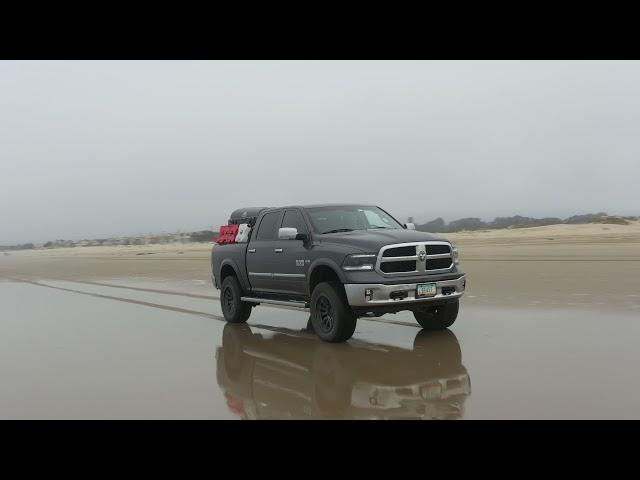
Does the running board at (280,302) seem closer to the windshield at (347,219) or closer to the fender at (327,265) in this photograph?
the fender at (327,265)

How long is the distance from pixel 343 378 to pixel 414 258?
2.53m

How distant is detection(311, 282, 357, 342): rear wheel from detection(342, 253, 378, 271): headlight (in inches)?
15.8

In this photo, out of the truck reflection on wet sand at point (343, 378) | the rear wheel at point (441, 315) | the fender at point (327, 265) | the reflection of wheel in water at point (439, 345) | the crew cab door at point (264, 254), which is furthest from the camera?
the crew cab door at point (264, 254)

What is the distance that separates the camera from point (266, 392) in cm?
619

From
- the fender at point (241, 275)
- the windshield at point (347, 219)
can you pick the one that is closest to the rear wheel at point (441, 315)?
the windshield at point (347, 219)

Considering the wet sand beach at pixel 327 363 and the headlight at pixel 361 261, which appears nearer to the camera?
the wet sand beach at pixel 327 363

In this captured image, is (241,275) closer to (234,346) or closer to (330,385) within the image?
(234,346)

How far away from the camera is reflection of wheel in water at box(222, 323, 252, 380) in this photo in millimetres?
7401

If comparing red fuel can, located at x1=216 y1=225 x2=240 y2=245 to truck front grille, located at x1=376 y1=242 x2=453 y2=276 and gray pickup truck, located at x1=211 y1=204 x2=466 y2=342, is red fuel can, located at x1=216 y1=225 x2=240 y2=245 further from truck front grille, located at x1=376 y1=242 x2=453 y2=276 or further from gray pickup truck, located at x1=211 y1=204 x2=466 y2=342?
truck front grille, located at x1=376 y1=242 x2=453 y2=276

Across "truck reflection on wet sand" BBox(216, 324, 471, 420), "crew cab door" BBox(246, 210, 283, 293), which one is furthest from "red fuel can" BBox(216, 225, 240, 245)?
"truck reflection on wet sand" BBox(216, 324, 471, 420)

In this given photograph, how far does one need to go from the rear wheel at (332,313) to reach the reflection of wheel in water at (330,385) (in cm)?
32

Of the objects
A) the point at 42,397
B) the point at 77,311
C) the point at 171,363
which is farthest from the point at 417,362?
the point at 77,311

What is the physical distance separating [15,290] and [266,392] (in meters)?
17.2

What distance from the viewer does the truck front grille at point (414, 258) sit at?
8.44 m
